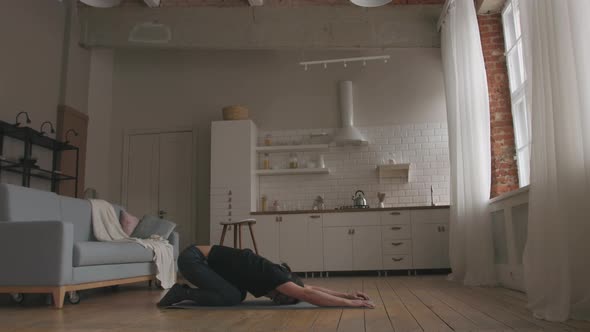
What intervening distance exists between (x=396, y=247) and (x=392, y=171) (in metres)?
1.29

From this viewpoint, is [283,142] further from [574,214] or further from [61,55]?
[574,214]

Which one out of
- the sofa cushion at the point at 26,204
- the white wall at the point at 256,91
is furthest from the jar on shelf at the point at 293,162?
the sofa cushion at the point at 26,204

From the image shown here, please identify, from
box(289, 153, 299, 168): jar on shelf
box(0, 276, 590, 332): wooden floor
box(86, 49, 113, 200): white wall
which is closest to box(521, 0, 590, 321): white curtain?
box(0, 276, 590, 332): wooden floor

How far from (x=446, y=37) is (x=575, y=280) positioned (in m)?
4.48

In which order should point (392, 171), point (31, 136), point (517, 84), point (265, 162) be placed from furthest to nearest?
1. point (265, 162)
2. point (392, 171)
3. point (31, 136)
4. point (517, 84)

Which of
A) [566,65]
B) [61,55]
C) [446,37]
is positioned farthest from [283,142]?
[566,65]

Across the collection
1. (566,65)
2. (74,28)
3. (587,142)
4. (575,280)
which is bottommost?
(575,280)

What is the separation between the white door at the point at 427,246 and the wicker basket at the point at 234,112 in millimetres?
3097

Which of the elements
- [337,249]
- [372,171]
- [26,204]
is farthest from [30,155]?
[372,171]

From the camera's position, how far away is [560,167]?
9.85 feet

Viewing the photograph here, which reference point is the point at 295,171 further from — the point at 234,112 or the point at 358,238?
the point at 358,238

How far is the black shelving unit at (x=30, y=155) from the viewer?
5953mm

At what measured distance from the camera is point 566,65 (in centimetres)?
303

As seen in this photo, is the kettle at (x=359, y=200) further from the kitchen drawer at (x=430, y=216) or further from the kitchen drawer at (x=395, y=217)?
the kitchen drawer at (x=430, y=216)
